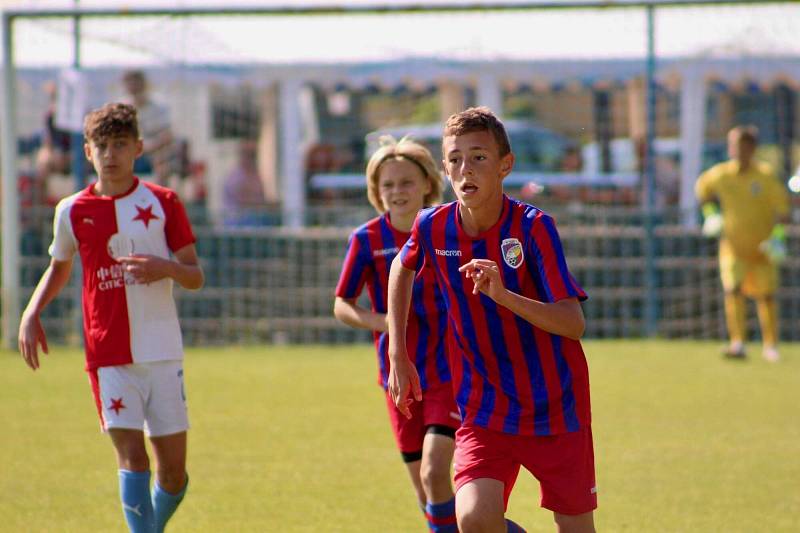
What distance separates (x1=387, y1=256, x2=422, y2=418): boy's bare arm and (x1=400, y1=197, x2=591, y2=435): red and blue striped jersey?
12 cm

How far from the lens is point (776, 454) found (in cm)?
788

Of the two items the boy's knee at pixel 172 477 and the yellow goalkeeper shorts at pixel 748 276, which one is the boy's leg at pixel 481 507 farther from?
the yellow goalkeeper shorts at pixel 748 276

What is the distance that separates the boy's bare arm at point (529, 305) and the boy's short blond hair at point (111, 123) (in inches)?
74.7

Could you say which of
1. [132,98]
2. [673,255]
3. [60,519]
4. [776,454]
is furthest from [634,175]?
[60,519]

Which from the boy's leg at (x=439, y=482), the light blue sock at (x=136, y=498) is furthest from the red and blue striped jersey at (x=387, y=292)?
the light blue sock at (x=136, y=498)

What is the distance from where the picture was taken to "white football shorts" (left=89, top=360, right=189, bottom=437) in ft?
16.9

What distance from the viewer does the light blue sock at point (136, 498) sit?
16.6 ft

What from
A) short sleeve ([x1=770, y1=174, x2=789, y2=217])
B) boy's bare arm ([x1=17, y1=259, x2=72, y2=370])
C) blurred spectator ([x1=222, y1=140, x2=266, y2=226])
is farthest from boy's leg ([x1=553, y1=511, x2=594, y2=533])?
blurred spectator ([x1=222, y1=140, x2=266, y2=226])

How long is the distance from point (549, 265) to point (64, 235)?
2.25m

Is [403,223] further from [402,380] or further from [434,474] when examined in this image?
[402,380]

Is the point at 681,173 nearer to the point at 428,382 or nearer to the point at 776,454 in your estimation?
the point at 776,454

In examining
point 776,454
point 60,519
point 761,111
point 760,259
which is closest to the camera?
point 60,519

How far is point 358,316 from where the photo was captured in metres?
5.37

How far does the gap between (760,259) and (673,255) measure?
3.87 ft
